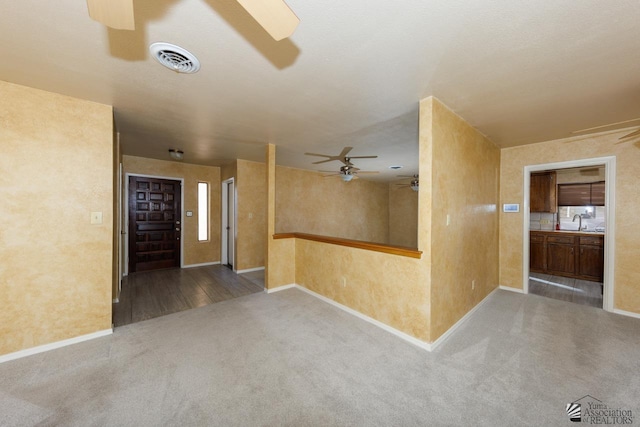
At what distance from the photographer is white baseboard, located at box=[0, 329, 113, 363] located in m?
2.20

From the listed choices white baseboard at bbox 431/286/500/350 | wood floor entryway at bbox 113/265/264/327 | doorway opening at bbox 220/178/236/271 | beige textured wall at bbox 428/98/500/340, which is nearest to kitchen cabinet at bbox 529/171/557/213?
beige textured wall at bbox 428/98/500/340

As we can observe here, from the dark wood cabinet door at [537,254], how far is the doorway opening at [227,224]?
6.94 meters

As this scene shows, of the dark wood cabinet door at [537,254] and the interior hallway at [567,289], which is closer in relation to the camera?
the interior hallway at [567,289]

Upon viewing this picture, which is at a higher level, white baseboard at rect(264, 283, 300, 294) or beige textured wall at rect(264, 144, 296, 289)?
beige textured wall at rect(264, 144, 296, 289)

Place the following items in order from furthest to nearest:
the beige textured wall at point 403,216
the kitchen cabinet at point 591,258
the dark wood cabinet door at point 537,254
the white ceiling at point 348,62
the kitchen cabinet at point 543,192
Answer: the beige textured wall at point 403,216
the kitchen cabinet at point 543,192
the dark wood cabinet door at point 537,254
the kitchen cabinet at point 591,258
the white ceiling at point 348,62

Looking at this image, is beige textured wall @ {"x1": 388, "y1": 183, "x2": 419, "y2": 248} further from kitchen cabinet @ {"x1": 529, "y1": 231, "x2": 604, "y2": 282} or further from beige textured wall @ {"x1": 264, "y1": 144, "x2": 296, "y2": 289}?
beige textured wall @ {"x1": 264, "y1": 144, "x2": 296, "y2": 289}

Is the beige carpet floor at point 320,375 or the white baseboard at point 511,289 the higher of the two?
the white baseboard at point 511,289

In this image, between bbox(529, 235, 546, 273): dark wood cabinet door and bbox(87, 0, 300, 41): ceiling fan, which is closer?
bbox(87, 0, 300, 41): ceiling fan

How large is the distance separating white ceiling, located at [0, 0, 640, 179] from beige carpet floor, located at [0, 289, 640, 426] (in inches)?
98.2

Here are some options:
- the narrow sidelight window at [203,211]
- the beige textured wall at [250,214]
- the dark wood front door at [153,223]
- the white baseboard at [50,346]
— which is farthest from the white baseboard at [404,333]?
the dark wood front door at [153,223]

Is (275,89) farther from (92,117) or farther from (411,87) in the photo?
(92,117)

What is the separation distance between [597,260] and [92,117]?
326 inches

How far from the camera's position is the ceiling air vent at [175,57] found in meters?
1.64

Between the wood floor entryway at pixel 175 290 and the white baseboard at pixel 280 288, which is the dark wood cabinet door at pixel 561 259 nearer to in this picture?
the white baseboard at pixel 280 288
